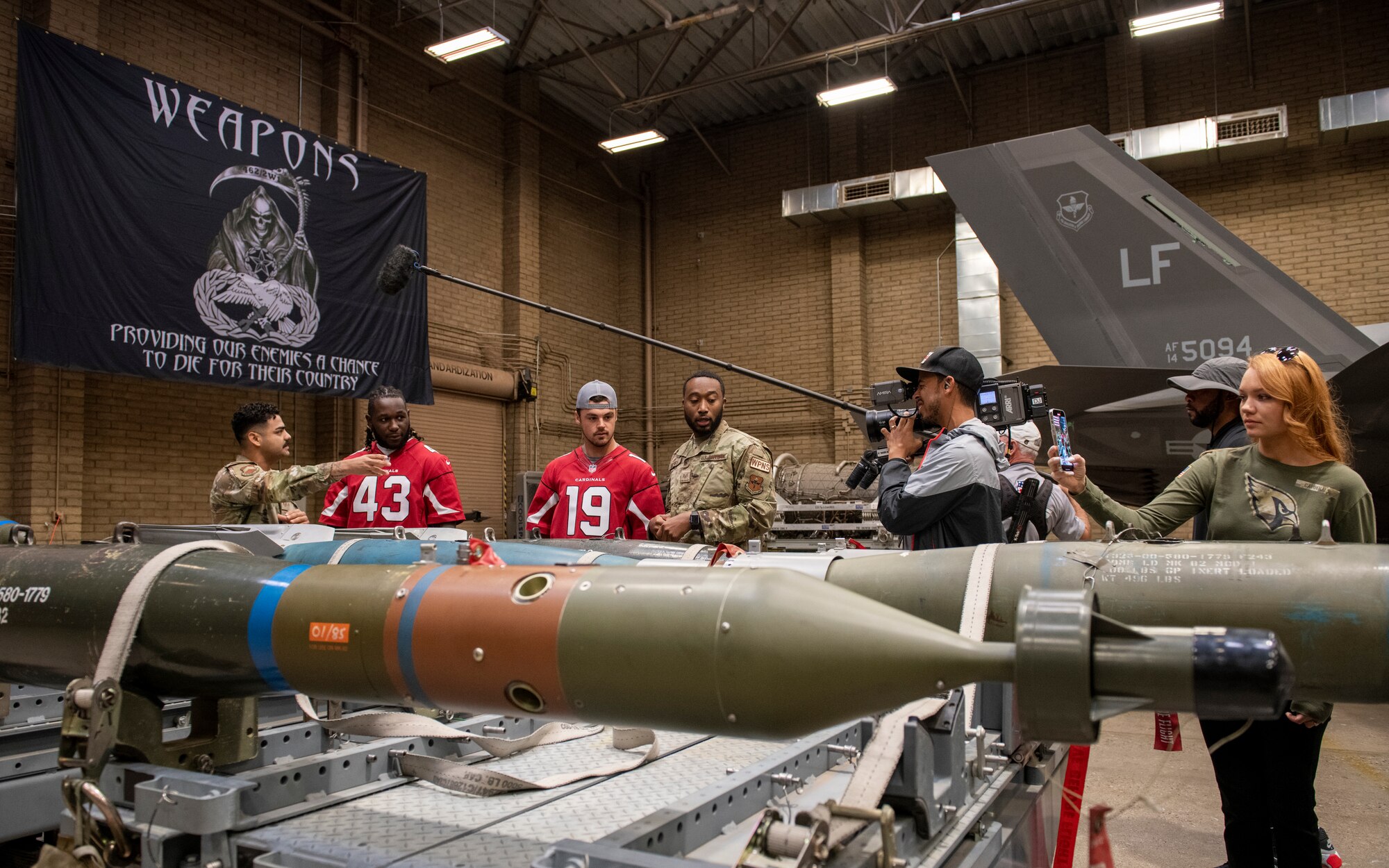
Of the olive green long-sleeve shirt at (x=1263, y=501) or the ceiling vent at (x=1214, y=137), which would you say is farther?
the ceiling vent at (x=1214, y=137)

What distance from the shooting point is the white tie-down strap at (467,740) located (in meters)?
1.49

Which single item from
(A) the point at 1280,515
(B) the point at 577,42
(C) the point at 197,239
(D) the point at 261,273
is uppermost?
(B) the point at 577,42

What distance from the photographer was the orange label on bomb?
145 centimetres

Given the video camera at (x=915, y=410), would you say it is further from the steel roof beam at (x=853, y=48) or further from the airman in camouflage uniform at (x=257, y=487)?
the steel roof beam at (x=853, y=48)

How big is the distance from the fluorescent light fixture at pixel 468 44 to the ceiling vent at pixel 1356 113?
8607 millimetres

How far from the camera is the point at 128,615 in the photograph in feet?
5.09

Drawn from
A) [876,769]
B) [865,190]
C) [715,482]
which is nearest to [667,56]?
[865,190]

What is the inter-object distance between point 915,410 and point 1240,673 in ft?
6.62

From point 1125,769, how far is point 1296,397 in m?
2.82

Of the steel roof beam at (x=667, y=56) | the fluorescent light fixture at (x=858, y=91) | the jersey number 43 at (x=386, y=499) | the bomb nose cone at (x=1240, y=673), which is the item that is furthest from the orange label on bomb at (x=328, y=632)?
the steel roof beam at (x=667, y=56)

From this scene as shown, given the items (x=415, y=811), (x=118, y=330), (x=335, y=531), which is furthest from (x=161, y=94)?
(x=415, y=811)

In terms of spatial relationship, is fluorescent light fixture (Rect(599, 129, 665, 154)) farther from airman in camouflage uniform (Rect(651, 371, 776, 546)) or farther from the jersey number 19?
the jersey number 19

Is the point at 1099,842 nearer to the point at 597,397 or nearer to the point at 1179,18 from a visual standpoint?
the point at 597,397

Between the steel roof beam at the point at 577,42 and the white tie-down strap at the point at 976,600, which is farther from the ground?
the steel roof beam at the point at 577,42
